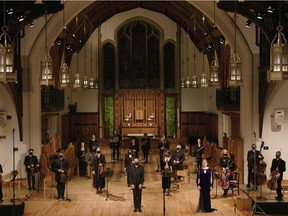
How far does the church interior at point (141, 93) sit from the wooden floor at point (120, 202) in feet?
0.12

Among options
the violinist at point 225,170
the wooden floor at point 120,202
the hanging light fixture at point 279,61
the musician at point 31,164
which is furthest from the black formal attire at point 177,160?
the hanging light fixture at point 279,61

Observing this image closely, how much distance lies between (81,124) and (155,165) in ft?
31.3

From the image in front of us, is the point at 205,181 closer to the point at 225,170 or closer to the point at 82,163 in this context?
the point at 225,170

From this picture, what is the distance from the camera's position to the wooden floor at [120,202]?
1563 centimetres

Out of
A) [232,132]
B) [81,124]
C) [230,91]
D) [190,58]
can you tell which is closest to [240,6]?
[230,91]

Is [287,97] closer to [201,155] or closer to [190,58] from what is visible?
[201,155]

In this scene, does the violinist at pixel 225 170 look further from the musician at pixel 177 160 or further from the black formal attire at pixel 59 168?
the black formal attire at pixel 59 168

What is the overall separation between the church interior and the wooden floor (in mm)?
37

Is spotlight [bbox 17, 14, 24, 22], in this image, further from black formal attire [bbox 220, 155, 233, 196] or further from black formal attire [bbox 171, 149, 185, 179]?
black formal attire [bbox 220, 155, 233, 196]

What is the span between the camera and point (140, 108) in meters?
33.2

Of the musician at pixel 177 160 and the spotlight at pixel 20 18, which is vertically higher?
the spotlight at pixel 20 18

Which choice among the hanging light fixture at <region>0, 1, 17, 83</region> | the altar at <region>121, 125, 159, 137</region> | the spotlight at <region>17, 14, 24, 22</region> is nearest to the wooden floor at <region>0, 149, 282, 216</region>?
the hanging light fixture at <region>0, 1, 17, 83</region>

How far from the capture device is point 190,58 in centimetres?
3275

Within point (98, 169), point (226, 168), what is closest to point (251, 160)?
point (226, 168)
